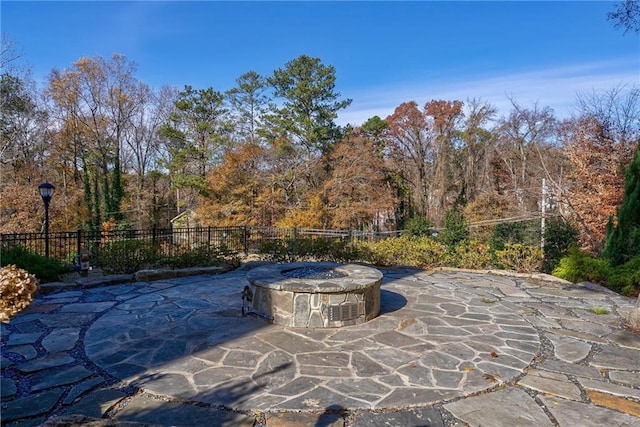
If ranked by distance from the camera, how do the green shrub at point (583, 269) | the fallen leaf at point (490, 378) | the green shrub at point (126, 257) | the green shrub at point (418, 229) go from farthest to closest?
the green shrub at point (418, 229)
the green shrub at point (126, 257)
the green shrub at point (583, 269)
the fallen leaf at point (490, 378)

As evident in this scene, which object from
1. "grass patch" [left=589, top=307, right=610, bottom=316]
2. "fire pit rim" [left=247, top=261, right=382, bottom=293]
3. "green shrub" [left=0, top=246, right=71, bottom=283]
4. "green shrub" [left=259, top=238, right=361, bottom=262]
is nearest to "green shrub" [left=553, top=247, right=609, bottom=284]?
"grass patch" [left=589, top=307, right=610, bottom=316]

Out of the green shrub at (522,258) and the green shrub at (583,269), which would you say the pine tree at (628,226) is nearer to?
the green shrub at (583,269)

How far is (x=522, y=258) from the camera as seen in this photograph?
24.8 feet

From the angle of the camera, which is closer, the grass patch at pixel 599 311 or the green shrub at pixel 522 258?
the grass patch at pixel 599 311

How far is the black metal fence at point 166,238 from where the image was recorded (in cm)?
750

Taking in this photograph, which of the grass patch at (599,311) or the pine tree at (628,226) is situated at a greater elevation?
the pine tree at (628,226)

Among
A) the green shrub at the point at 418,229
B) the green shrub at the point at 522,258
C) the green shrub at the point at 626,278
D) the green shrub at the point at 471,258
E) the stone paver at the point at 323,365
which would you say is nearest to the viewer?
the stone paver at the point at 323,365

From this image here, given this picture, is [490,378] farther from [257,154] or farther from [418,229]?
[257,154]

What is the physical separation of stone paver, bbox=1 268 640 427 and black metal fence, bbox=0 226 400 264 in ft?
9.35

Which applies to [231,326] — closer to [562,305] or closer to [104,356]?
[104,356]

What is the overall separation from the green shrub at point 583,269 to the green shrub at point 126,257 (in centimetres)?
792

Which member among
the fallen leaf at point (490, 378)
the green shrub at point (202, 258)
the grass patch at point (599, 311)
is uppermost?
the green shrub at point (202, 258)

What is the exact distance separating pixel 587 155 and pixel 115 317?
11.4 meters

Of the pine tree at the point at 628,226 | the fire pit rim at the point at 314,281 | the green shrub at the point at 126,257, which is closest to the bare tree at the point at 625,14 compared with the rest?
the pine tree at the point at 628,226
